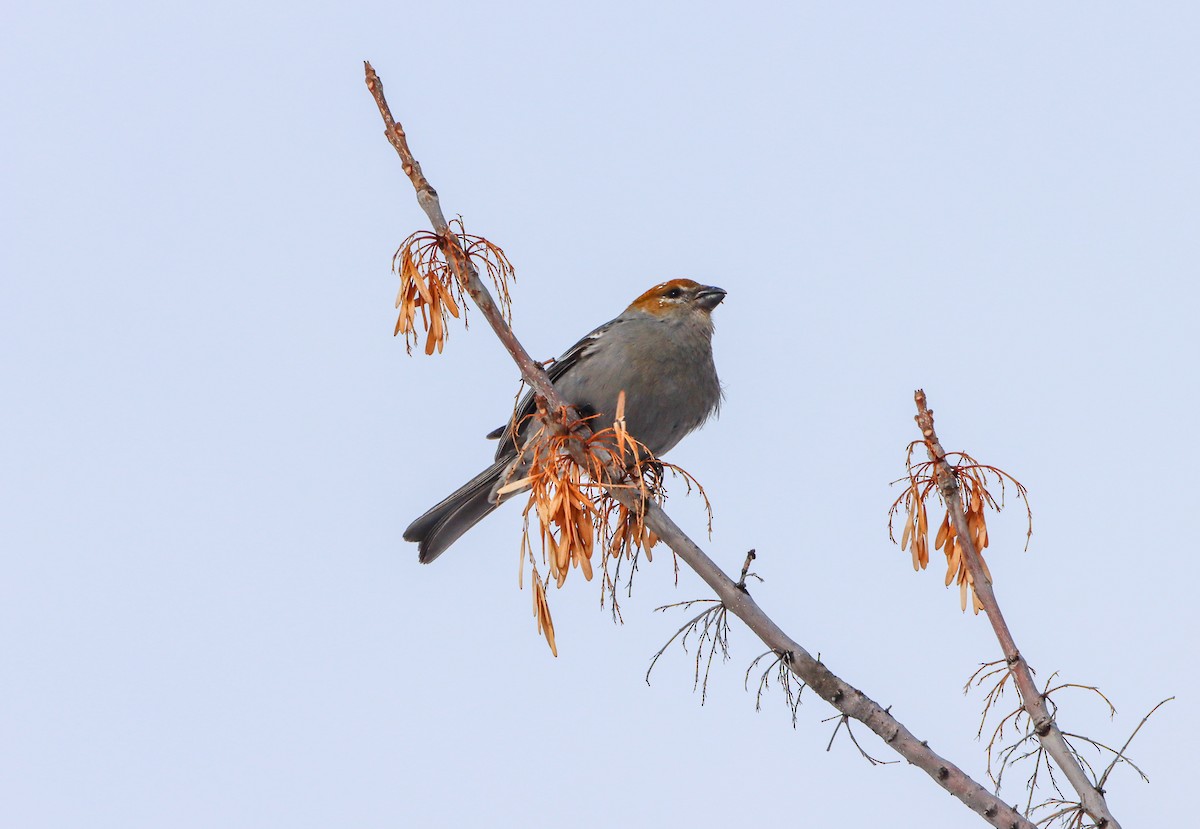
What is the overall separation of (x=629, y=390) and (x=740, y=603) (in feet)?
13.0

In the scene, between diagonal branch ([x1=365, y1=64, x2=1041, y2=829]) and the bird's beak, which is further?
the bird's beak

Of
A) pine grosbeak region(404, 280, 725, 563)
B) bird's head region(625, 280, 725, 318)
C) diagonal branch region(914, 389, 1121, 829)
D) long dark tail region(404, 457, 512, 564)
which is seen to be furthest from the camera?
bird's head region(625, 280, 725, 318)

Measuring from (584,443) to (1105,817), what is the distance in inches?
64.6

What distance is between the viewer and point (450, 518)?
7590mm

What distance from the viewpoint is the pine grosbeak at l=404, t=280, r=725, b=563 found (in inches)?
291

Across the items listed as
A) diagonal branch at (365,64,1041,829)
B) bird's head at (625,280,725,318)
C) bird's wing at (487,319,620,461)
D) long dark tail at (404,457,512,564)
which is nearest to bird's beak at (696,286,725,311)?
bird's head at (625,280,725,318)

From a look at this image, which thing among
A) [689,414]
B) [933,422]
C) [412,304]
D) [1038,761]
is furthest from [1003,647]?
[689,414]

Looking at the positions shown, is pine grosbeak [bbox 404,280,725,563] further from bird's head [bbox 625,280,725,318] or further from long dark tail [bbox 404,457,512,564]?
bird's head [bbox 625,280,725,318]

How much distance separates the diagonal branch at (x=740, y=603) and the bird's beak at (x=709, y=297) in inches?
184

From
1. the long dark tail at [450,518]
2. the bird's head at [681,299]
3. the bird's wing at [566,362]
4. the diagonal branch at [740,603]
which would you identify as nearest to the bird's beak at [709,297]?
the bird's head at [681,299]

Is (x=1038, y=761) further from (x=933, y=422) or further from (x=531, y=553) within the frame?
(x=531, y=553)

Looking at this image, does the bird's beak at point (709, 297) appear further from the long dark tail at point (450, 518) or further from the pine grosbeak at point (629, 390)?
the long dark tail at point (450, 518)

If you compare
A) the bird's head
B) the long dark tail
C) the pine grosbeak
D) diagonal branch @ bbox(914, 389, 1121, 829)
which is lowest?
diagonal branch @ bbox(914, 389, 1121, 829)

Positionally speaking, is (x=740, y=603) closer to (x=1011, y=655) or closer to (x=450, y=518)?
(x=1011, y=655)
